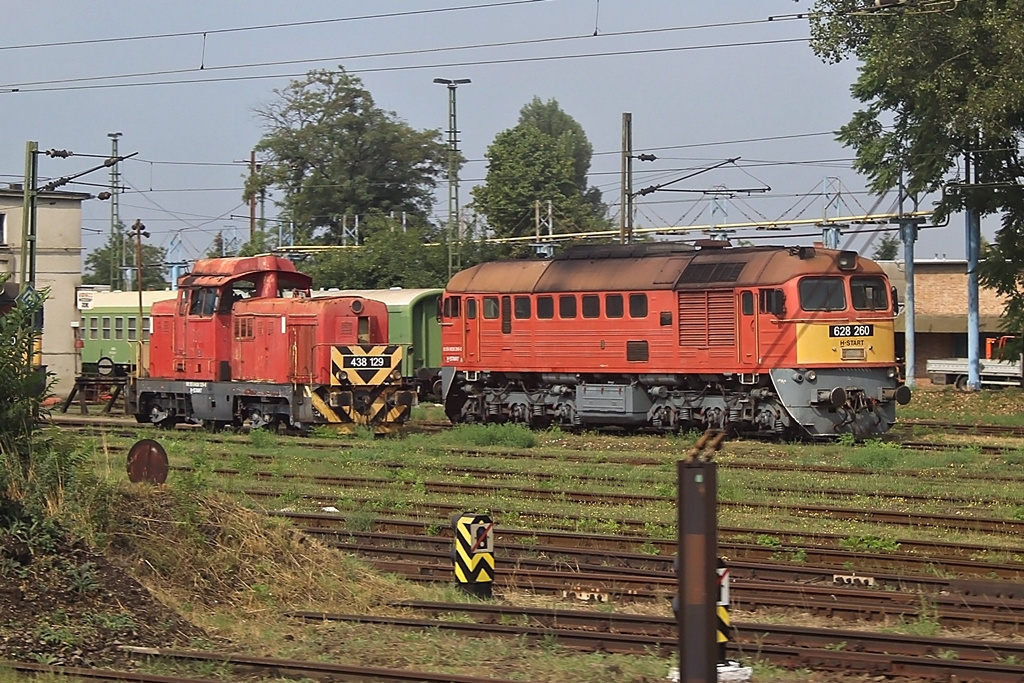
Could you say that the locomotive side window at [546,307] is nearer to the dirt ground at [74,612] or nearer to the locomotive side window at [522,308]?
the locomotive side window at [522,308]

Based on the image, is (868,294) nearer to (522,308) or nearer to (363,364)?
(522,308)

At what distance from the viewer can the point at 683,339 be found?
80.3 feet

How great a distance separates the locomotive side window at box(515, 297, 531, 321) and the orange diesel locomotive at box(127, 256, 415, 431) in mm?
2688

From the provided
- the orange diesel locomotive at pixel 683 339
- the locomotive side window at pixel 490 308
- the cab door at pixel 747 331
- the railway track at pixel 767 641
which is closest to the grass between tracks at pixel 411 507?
the railway track at pixel 767 641

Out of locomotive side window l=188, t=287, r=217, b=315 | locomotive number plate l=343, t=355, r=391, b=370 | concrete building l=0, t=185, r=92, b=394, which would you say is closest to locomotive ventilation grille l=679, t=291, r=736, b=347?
locomotive number plate l=343, t=355, r=391, b=370

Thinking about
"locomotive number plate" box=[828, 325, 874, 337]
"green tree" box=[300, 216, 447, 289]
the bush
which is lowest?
the bush

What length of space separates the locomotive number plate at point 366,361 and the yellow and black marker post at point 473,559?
1471cm

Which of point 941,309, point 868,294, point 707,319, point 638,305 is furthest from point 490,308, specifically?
point 941,309

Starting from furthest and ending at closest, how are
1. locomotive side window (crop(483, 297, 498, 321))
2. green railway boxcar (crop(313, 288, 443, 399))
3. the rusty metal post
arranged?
green railway boxcar (crop(313, 288, 443, 399)) < locomotive side window (crop(483, 297, 498, 321)) < the rusty metal post

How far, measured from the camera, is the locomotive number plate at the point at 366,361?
25.7 metres

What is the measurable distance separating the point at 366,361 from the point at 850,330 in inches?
373

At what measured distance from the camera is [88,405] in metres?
38.9

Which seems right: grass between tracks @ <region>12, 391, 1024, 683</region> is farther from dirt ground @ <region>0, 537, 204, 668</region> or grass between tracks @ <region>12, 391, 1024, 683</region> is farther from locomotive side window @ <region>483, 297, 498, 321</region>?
locomotive side window @ <region>483, 297, 498, 321</region>

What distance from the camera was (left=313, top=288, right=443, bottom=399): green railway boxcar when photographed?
114ft
